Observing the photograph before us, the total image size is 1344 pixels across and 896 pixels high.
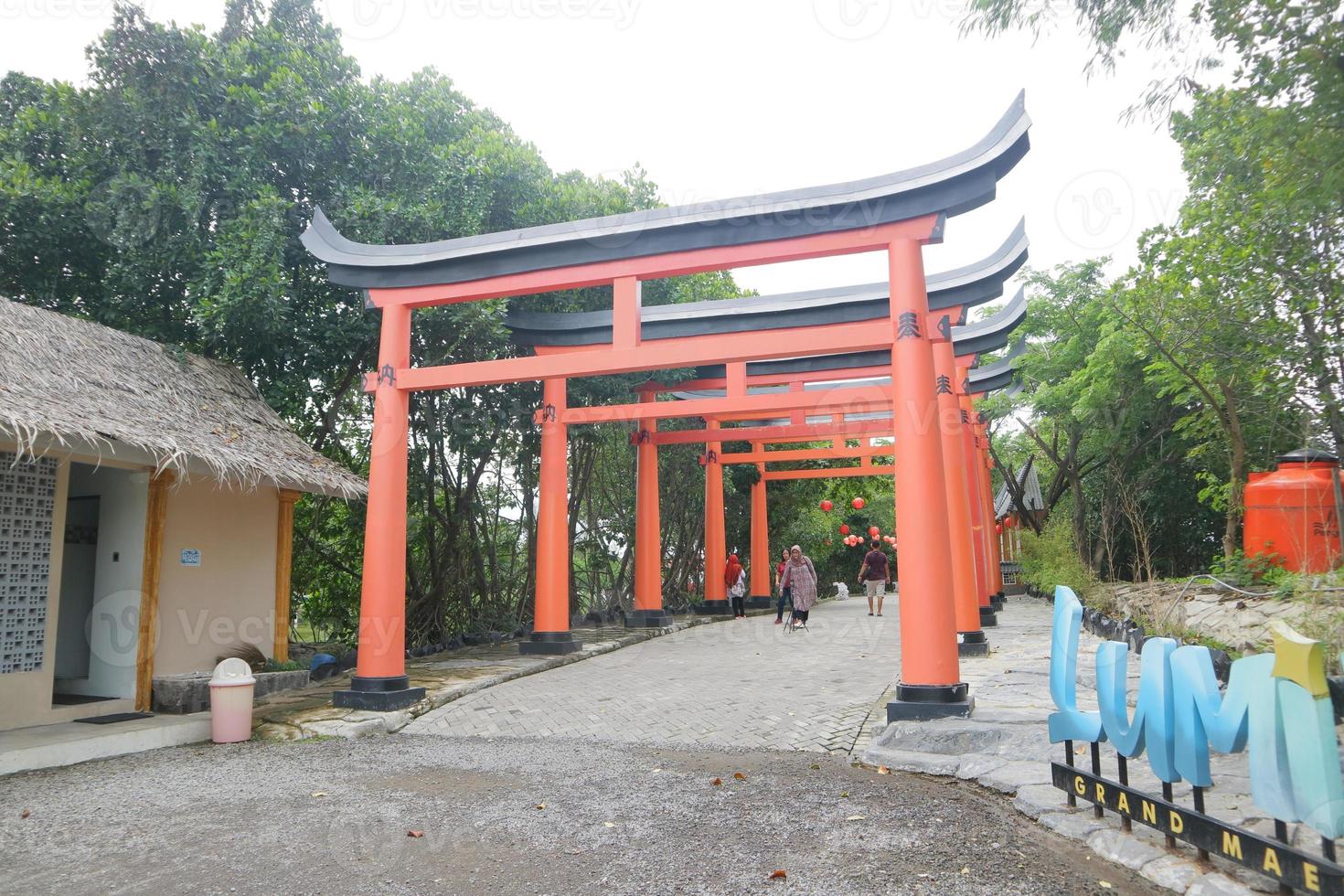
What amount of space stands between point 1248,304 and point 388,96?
10.2 meters

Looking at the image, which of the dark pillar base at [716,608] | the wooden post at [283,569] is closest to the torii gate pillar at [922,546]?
the wooden post at [283,569]

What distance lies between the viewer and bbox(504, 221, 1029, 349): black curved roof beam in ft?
30.0

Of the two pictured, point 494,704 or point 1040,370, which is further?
point 1040,370

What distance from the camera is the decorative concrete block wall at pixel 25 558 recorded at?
6.80 meters

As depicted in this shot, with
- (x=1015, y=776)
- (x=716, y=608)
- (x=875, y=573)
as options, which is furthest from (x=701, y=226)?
(x=716, y=608)

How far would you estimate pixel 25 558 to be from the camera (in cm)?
700

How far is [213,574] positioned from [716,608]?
31.9 feet

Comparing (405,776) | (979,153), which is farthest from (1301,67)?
(405,776)

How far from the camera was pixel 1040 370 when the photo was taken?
55.7ft

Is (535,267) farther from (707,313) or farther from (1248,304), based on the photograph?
(1248,304)

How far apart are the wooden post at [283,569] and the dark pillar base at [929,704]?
644 cm

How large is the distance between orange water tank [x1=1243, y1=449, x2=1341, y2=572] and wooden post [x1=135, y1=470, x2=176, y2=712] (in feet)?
36.0

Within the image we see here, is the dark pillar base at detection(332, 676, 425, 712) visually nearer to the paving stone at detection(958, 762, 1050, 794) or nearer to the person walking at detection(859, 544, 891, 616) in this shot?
the paving stone at detection(958, 762, 1050, 794)

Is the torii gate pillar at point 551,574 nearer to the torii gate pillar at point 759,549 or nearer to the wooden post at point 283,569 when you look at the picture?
the wooden post at point 283,569
